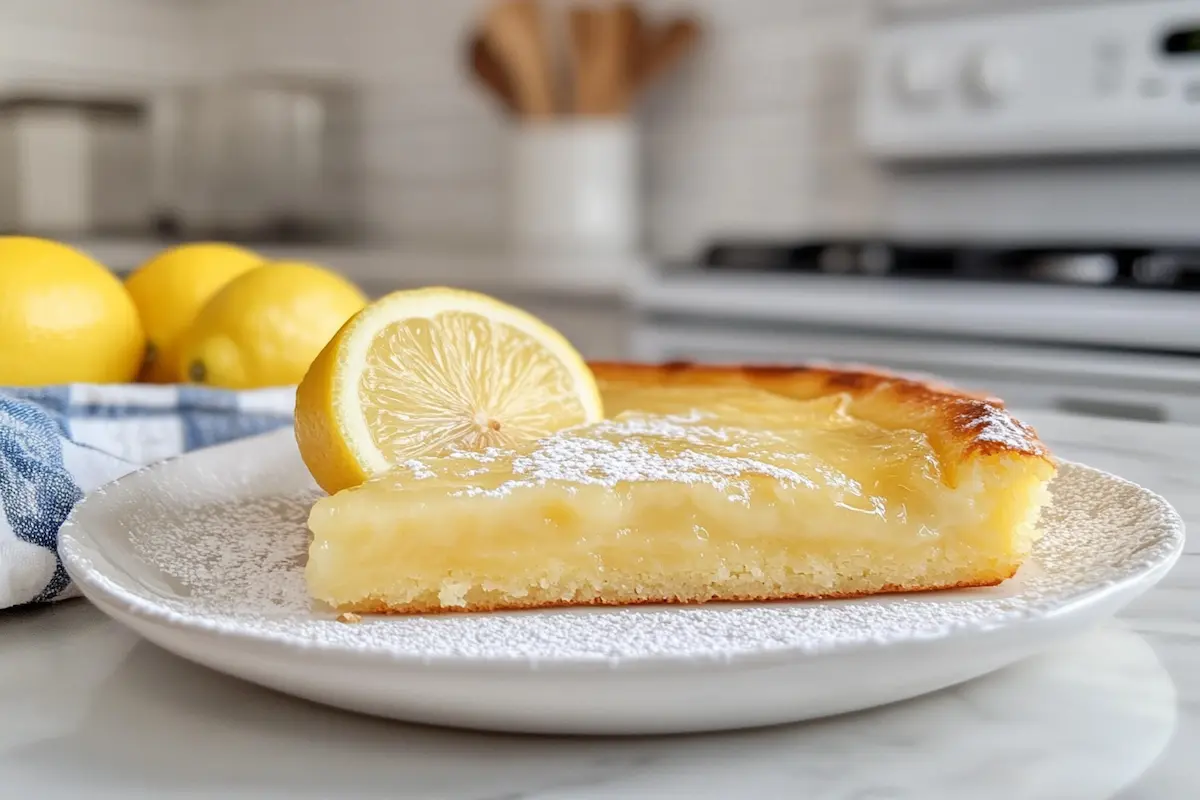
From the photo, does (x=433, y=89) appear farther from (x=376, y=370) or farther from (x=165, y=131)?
(x=376, y=370)

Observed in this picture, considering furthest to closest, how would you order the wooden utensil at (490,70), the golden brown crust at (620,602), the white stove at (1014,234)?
the wooden utensil at (490,70)
the white stove at (1014,234)
the golden brown crust at (620,602)

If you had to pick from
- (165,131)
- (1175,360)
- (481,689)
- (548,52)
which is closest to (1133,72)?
(1175,360)

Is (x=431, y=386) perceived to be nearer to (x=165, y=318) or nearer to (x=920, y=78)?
(x=165, y=318)

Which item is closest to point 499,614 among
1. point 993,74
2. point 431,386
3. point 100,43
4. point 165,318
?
point 431,386

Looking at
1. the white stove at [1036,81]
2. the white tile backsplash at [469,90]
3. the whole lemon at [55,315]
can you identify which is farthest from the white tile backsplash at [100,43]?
the whole lemon at [55,315]

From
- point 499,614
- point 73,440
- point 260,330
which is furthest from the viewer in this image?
point 260,330

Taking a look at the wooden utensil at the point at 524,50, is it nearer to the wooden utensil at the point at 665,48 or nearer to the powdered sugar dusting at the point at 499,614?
the wooden utensil at the point at 665,48
